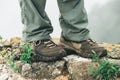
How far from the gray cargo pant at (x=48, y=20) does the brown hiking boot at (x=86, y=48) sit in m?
0.07

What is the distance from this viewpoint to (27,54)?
4.84m

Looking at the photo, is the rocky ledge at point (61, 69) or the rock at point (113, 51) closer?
the rocky ledge at point (61, 69)

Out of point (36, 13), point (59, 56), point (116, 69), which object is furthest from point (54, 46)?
point (116, 69)

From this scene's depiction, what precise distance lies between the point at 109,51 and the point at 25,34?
42.5 inches

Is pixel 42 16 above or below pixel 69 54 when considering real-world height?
above

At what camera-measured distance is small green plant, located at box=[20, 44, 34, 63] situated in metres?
4.83

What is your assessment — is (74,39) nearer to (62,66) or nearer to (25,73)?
(62,66)

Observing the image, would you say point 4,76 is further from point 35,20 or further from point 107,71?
point 107,71

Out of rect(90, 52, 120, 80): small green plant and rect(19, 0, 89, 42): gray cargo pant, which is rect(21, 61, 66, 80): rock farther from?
rect(90, 52, 120, 80): small green plant

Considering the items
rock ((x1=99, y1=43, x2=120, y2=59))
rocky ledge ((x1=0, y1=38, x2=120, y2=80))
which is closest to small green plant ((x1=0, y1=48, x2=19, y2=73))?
rocky ledge ((x1=0, y1=38, x2=120, y2=80))

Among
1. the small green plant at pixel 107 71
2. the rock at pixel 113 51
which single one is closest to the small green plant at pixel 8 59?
the small green plant at pixel 107 71

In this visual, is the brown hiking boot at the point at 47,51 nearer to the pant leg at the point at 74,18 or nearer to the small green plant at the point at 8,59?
the pant leg at the point at 74,18

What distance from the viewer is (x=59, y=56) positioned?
4766 mm

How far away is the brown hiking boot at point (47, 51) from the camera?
4.73 m
